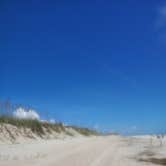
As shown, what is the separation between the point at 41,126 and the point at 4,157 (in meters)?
22.8

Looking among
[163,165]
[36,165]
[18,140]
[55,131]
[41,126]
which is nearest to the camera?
[36,165]

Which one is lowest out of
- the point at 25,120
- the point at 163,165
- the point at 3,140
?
the point at 163,165

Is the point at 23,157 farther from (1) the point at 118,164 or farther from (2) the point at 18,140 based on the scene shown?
(2) the point at 18,140

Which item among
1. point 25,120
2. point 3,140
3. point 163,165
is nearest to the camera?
point 163,165

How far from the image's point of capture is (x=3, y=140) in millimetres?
27984

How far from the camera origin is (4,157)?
688 inches

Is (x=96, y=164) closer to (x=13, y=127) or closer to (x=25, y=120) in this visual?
(x=13, y=127)

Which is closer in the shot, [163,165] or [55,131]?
[163,165]

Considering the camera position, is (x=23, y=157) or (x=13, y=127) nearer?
(x=23, y=157)

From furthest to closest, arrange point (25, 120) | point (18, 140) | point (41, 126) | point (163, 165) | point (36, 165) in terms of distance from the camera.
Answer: point (41, 126) < point (25, 120) < point (18, 140) < point (163, 165) < point (36, 165)

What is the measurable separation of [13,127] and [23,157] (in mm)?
15020

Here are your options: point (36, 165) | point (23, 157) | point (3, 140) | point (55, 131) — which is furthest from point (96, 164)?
point (55, 131)

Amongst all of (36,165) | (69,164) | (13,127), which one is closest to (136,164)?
(69,164)

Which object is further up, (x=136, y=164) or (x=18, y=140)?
(x=18, y=140)
